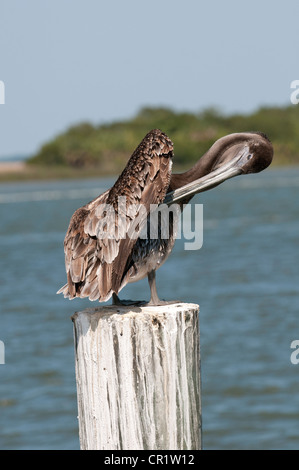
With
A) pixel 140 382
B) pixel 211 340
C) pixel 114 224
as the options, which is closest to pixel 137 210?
pixel 114 224

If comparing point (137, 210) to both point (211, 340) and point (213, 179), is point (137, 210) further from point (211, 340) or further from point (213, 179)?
point (211, 340)

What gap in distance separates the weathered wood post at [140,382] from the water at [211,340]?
184 inches

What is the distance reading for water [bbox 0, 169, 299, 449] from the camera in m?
8.50

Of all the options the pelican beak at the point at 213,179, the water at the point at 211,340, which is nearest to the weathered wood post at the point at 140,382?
the pelican beak at the point at 213,179

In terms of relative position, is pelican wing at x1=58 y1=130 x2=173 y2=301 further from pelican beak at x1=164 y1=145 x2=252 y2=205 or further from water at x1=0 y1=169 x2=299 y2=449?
water at x1=0 y1=169 x2=299 y2=449

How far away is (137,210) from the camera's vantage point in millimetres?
4105

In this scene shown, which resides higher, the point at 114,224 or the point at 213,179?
the point at 213,179

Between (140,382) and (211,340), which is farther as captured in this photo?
(211,340)

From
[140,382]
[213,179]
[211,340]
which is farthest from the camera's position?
[211,340]

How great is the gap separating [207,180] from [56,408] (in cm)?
533

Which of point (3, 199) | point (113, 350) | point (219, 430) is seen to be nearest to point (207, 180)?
point (113, 350)

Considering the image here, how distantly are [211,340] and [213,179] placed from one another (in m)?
7.43

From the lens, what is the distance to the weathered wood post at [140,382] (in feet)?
10.9
